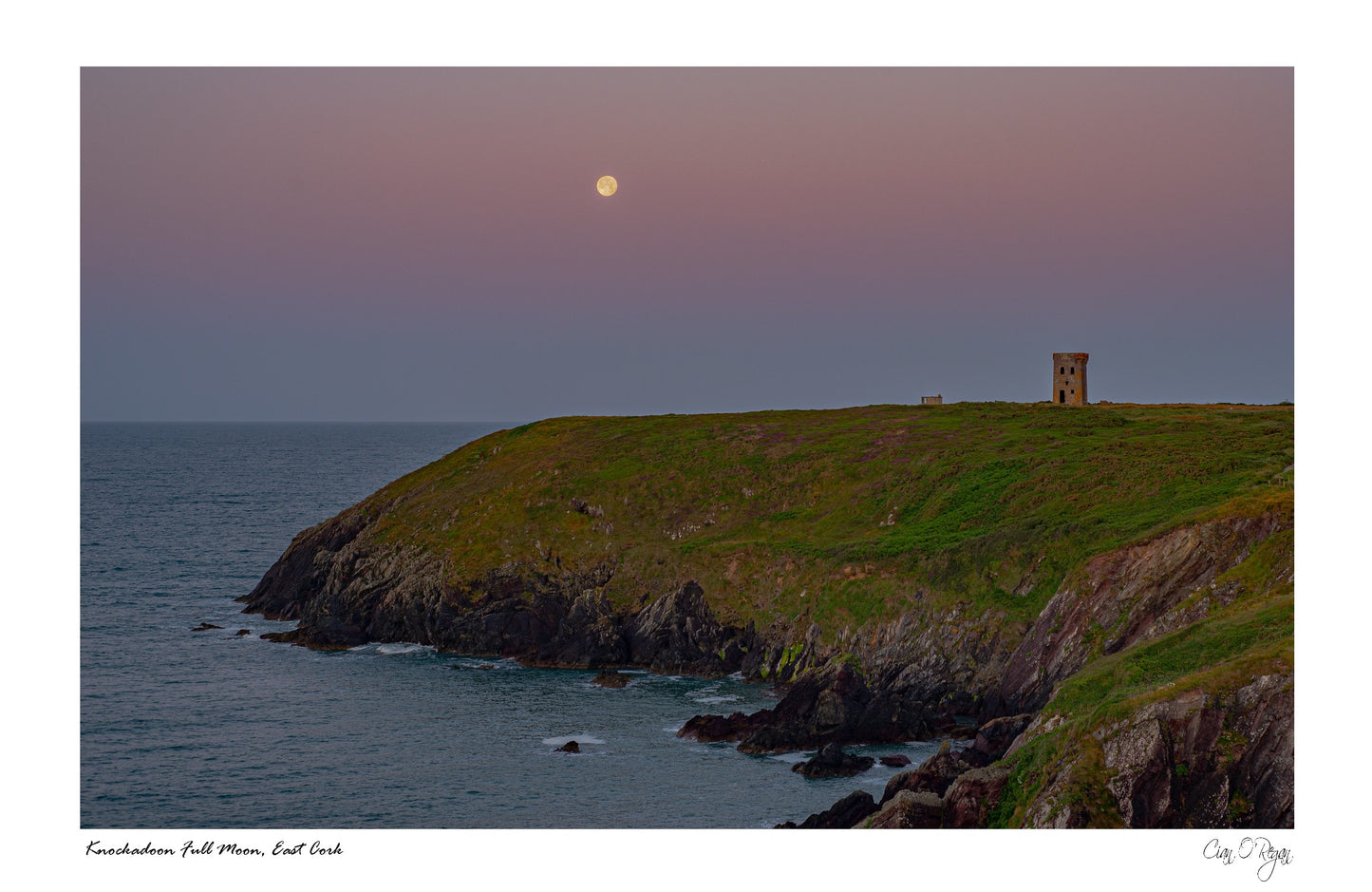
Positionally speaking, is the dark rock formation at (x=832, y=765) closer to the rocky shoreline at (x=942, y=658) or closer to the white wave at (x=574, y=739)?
the rocky shoreline at (x=942, y=658)

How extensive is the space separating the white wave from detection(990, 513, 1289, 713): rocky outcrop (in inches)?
912

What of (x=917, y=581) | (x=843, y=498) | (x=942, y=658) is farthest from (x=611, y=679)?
(x=843, y=498)

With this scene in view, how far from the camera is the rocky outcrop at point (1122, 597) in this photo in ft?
201

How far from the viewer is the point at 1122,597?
62844mm

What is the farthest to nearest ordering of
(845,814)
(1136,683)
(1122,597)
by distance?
1. (1122,597)
2. (845,814)
3. (1136,683)

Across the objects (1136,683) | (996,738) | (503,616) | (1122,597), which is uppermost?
(1122,597)

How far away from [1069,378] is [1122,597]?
74814 millimetres

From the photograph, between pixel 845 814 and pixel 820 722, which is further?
pixel 820 722

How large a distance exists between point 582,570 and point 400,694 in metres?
21.8

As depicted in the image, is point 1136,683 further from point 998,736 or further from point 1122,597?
point 1122,597

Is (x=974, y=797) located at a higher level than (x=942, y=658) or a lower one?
higher

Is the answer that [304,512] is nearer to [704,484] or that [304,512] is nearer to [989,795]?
[704,484]

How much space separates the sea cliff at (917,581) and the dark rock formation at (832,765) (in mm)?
4228

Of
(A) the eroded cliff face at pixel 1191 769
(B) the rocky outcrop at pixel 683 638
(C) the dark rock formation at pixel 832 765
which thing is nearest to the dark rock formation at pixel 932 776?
(C) the dark rock formation at pixel 832 765
